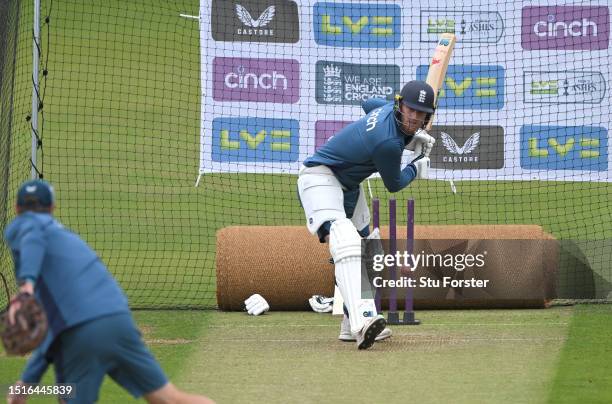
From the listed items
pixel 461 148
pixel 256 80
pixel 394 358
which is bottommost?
pixel 394 358

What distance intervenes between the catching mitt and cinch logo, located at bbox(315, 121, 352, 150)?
979 cm

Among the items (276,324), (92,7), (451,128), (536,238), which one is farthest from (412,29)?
(92,7)

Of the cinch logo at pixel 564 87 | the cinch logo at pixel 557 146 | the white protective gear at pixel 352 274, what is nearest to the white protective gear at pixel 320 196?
the white protective gear at pixel 352 274

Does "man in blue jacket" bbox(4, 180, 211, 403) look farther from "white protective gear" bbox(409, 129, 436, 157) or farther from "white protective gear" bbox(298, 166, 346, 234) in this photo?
"white protective gear" bbox(409, 129, 436, 157)

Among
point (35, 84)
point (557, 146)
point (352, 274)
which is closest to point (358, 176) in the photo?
point (352, 274)

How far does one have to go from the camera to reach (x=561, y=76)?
15.8m

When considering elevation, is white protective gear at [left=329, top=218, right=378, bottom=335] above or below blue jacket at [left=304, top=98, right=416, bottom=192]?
below

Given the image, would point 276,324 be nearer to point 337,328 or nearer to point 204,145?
point 337,328

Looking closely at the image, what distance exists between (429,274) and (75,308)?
6173 mm

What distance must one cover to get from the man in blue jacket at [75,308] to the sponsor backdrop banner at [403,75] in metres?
9.35

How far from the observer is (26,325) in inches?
238

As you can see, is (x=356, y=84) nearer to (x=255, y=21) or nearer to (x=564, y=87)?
(x=255, y=21)

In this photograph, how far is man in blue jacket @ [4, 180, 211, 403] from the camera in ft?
20.6

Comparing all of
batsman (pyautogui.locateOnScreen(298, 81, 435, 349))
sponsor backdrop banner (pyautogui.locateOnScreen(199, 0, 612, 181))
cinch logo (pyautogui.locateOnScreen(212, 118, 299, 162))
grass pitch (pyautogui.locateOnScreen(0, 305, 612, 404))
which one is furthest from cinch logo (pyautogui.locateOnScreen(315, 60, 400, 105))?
batsman (pyautogui.locateOnScreen(298, 81, 435, 349))
